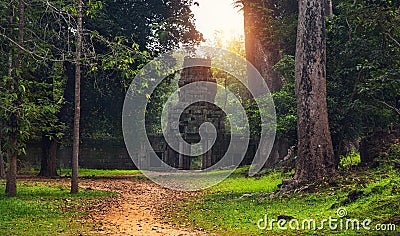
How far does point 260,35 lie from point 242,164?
12.1 metres

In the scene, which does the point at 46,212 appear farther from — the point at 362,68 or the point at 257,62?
the point at 257,62

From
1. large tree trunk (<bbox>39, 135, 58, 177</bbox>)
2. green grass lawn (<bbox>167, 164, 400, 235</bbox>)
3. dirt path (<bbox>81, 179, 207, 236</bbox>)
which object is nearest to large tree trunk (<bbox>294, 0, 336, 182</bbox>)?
green grass lawn (<bbox>167, 164, 400, 235</bbox>)

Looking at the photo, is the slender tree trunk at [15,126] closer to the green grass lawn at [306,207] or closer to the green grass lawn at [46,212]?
the green grass lawn at [46,212]

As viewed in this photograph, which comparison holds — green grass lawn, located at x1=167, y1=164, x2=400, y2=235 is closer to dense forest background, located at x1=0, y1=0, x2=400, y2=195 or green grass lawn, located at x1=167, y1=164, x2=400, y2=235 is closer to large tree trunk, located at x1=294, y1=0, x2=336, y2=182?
large tree trunk, located at x1=294, y1=0, x2=336, y2=182

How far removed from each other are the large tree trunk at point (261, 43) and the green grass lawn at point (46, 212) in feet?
35.5

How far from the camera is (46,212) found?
464 inches

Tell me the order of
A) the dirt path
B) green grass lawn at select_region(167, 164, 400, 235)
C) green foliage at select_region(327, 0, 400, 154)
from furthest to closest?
green foliage at select_region(327, 0, 400, 154)
the dirt path
green grass lawn at select_region(167, 164, 400, 235)

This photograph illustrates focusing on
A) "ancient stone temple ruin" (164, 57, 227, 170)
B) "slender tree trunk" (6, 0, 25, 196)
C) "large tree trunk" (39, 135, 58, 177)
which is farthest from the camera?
"ancient stone temple ruin" (164, 57, 227, 170)
